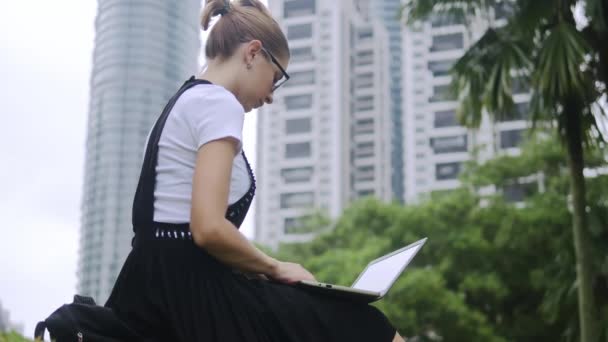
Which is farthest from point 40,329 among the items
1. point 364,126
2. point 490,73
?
point 364,126

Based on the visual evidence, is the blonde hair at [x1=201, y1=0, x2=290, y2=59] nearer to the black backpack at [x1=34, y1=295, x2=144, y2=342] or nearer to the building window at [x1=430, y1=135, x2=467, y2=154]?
the black backpack at [x1=34, y1=295, x2=144, y2=342]

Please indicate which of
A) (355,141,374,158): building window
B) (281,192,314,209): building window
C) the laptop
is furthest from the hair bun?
(355,141,374,158): building window

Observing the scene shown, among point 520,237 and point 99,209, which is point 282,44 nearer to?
point 520,237

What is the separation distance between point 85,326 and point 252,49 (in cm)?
71

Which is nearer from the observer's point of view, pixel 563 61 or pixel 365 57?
pixel 563 61

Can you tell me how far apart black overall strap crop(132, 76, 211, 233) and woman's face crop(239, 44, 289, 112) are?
0.31 ft

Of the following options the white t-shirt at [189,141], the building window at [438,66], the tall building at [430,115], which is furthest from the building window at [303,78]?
the white t-shirt at [189,141]

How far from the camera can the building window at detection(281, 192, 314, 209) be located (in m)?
67.5

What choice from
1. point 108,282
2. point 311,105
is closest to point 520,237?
point 108,282

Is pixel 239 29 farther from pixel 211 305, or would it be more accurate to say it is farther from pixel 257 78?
pixel 211 305

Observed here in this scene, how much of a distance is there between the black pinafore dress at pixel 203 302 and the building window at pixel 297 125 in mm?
67079

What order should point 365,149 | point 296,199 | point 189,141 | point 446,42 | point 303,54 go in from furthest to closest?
point 365,149 → point 303,54 → point 446,42 → point 296,199 → point 189,141

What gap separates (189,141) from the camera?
79.4 inches

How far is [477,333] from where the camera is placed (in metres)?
18.3
